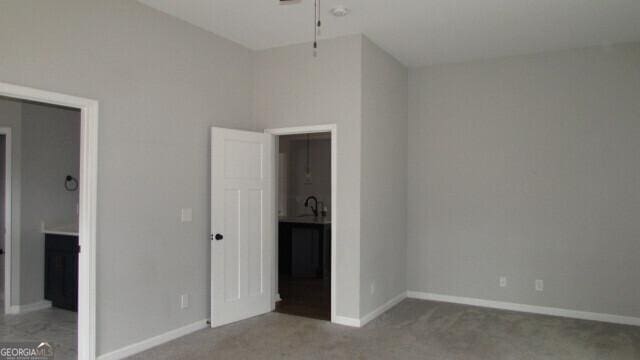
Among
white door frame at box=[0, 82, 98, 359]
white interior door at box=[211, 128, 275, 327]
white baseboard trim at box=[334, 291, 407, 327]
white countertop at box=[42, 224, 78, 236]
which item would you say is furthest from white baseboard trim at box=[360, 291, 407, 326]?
white countertop at box=[42, 224, 78, 236]

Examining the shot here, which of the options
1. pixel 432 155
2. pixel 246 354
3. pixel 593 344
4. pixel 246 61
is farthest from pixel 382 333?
pixel 246 61

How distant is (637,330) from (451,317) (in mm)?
1779

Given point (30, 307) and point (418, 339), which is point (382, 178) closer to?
point (418, 339)

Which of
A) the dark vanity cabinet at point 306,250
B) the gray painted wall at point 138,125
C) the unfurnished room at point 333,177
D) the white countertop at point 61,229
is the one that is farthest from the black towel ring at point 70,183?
the dark vanity cabinet at point 306,250

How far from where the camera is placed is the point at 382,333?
4.28 meters

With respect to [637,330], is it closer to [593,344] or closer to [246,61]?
[593,344]

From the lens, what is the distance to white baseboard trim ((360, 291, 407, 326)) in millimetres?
4574

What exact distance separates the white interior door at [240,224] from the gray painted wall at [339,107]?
0.54 metres

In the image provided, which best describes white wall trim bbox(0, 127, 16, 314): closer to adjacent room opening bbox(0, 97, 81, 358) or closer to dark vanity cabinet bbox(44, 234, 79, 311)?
adjacent room opening bbox(0, 97, 81, 358)

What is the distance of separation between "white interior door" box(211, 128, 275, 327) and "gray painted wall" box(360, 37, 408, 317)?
1087mm

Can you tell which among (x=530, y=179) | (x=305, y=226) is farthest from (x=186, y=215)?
(x=530, y=179)

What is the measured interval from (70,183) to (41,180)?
0.31m

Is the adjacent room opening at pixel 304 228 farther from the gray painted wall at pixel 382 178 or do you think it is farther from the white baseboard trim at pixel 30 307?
the white baseboard trim at pixel 30 307

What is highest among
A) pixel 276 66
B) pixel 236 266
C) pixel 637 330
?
pixel 276 66
